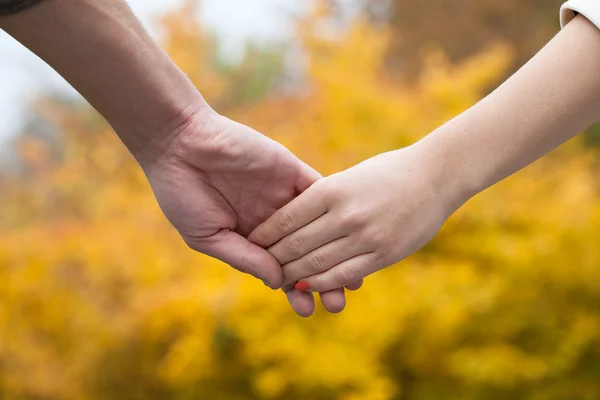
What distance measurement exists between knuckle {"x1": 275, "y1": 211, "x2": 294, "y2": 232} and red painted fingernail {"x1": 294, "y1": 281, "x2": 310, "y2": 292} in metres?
0.14

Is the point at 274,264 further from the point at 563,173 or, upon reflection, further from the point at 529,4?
the point at 529,4

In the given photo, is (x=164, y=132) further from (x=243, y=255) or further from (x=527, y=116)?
(x=527, y=116)

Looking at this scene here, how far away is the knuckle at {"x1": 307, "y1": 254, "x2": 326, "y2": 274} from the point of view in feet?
5.38

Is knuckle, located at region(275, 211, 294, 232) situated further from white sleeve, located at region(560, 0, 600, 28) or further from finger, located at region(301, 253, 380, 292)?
white sleeve, located at region(560, 0, 600, 28)

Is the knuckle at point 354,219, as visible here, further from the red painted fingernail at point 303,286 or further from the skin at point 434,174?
the red painted fingernail at point 303,286

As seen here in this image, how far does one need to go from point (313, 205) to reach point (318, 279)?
0.18 metres

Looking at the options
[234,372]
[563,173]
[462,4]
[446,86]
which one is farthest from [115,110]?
[462,4]

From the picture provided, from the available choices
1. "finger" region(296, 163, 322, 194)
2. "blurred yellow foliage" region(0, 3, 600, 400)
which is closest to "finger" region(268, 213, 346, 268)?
"finger" region(296, 163, 322, 194)

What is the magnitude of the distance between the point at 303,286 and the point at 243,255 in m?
0.17

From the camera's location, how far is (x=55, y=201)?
621 cm

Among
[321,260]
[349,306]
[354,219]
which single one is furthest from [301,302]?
[349,306]

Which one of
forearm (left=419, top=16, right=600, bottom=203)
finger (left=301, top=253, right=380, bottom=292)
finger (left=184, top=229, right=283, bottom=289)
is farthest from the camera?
finger (left=184, top=229, right=283, bottom=289)

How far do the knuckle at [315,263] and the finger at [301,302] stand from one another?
3.8 inches

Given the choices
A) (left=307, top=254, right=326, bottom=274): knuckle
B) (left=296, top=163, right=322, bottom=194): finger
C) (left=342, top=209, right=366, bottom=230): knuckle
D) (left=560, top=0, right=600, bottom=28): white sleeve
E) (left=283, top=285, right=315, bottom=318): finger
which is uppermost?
(left=560, top=0, right=600, bottom=28): white sleeve
